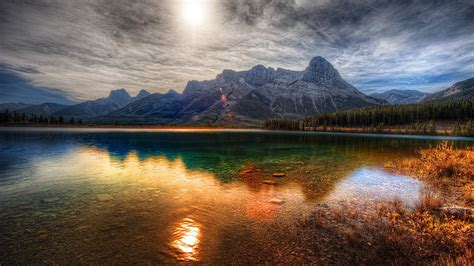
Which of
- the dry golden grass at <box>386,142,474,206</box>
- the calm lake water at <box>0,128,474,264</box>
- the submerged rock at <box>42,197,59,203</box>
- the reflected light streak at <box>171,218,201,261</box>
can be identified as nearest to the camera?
the reflected light streak at <box>171,218,201,261</box>

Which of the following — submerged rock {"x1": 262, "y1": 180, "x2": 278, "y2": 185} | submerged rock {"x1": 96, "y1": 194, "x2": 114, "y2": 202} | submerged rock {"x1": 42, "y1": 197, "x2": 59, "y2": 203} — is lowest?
submerged rock {"x1": 262, "y1": 180, "x2": 278, "y2": 185}

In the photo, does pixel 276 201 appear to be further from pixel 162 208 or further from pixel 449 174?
pixel 449 174

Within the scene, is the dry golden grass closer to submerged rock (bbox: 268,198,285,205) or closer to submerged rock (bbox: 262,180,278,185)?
submerged rock (bbox: 268,198,285,205)

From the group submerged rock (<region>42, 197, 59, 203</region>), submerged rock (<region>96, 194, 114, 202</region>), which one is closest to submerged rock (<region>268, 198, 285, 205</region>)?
submerged rock (<region>96, 194, 114, 202</region>)

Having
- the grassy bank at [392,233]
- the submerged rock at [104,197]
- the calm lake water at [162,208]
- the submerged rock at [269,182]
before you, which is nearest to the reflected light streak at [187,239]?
the calm lake water at [162,208]

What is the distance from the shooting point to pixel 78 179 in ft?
83.8

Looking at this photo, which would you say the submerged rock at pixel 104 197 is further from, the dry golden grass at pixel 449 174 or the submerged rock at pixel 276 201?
the dry golden grass at pixel 449 174

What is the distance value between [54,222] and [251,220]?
12688 millimetres

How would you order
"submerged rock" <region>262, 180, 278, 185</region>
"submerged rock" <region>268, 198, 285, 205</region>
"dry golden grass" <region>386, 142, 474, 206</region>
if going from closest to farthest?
"submerged rock" <region>268, 198, 285, 205</region>
"dry golden grass" <region>386, 142, 474, 206</region>
"submerged rock" <region>262, 180, 278, 185</region>

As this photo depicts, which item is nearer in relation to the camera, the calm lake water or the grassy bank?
the grassy bank

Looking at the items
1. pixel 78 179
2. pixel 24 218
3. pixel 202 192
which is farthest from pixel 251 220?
pixel 78 179

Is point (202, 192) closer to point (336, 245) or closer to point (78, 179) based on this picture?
point (336, 245)

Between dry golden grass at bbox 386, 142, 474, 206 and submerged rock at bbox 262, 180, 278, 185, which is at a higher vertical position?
dry golden grass at bbox 386, 142, 474, 206

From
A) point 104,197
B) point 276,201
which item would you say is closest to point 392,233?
point 276,201
